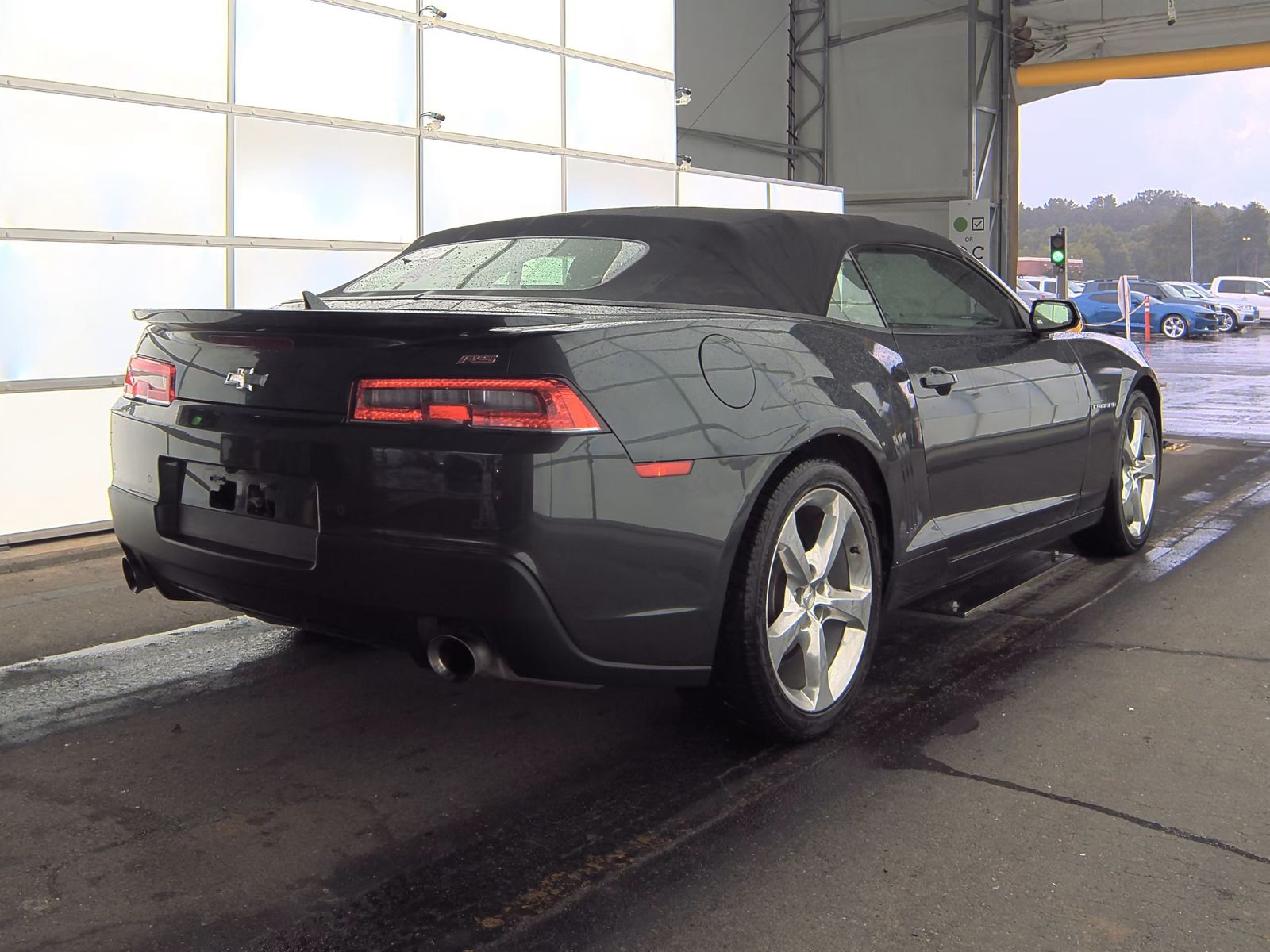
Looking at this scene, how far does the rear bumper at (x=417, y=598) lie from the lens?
2.90m

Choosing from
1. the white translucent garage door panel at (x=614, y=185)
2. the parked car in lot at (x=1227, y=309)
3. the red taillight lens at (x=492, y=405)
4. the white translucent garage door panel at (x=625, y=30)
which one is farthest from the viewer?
the parked car in lot at (x=1227, y=309)

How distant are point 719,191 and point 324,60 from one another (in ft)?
16.3

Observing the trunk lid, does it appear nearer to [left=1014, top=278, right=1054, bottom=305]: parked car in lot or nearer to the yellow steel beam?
the yellow steel beam

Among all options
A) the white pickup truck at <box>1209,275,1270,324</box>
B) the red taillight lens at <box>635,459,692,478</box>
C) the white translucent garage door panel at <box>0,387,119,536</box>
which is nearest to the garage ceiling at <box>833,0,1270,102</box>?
the white translucent garage door panel at <box>0,387,119,536</box>

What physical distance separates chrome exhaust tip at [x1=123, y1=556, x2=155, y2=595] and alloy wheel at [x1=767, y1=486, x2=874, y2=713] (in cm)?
A: 174

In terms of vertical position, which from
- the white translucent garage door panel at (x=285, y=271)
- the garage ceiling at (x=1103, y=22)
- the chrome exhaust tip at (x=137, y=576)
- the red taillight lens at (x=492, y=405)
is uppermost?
the garage ceiling at (x=1103, y=22)

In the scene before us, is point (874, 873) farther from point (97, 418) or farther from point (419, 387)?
point (97, 418)

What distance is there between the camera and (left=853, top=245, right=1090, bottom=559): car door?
163 inches

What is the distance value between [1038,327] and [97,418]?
5.24 m

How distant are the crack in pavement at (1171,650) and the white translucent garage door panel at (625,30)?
7645mm

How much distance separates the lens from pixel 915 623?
490cm

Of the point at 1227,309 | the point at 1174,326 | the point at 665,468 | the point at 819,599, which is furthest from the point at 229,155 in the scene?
the point at 1227,309

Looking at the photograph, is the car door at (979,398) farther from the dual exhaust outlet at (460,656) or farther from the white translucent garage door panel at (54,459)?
the white translucent garage door panel at (54,459)

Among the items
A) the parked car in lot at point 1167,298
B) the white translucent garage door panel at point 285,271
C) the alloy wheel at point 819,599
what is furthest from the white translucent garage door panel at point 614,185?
the parked car in lot at point 1167,298
